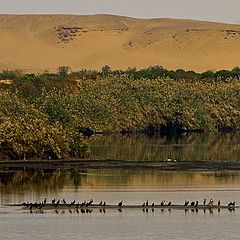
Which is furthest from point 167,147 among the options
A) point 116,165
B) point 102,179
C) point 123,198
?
point 123,198

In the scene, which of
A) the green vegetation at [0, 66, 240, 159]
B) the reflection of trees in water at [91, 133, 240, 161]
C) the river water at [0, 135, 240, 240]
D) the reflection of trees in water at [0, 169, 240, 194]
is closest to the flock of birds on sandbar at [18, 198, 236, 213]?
Result: the river water at [0, 135, 240, 240]

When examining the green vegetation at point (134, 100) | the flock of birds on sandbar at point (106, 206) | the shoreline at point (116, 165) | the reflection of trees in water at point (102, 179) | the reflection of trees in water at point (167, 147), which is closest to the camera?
the flock of birds on sandbar at point (106, 206)

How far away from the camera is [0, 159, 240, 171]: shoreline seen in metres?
79.4

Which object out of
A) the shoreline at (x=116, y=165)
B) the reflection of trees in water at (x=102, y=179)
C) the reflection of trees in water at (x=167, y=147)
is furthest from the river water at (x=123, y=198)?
the shoreline at (x=116, y=165)

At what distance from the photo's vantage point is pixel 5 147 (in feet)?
274

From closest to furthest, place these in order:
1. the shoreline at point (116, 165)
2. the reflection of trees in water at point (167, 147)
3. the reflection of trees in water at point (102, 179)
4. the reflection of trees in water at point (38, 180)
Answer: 1. the reflection of trees in water at point (38, 180)
2. the reflection of trees in water at point (102, 179)
3. the shoreline at point (116, 165)
4. the reflection of trees in water at point (167, 147)

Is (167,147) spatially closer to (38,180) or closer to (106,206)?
(38,180)

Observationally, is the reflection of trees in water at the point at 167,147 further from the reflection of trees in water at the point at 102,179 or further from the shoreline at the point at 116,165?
the reflection of trees in water at the point at 102,179

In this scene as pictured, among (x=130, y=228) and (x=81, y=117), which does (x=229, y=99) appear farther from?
(x=130, y=228)

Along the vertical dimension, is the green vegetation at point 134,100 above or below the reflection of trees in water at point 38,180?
above

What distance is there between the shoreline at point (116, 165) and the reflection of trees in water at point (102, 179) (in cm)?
224

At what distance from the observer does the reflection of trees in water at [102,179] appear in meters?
69.2

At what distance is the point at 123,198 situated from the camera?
2488 inches

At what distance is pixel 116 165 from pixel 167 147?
1838cm
